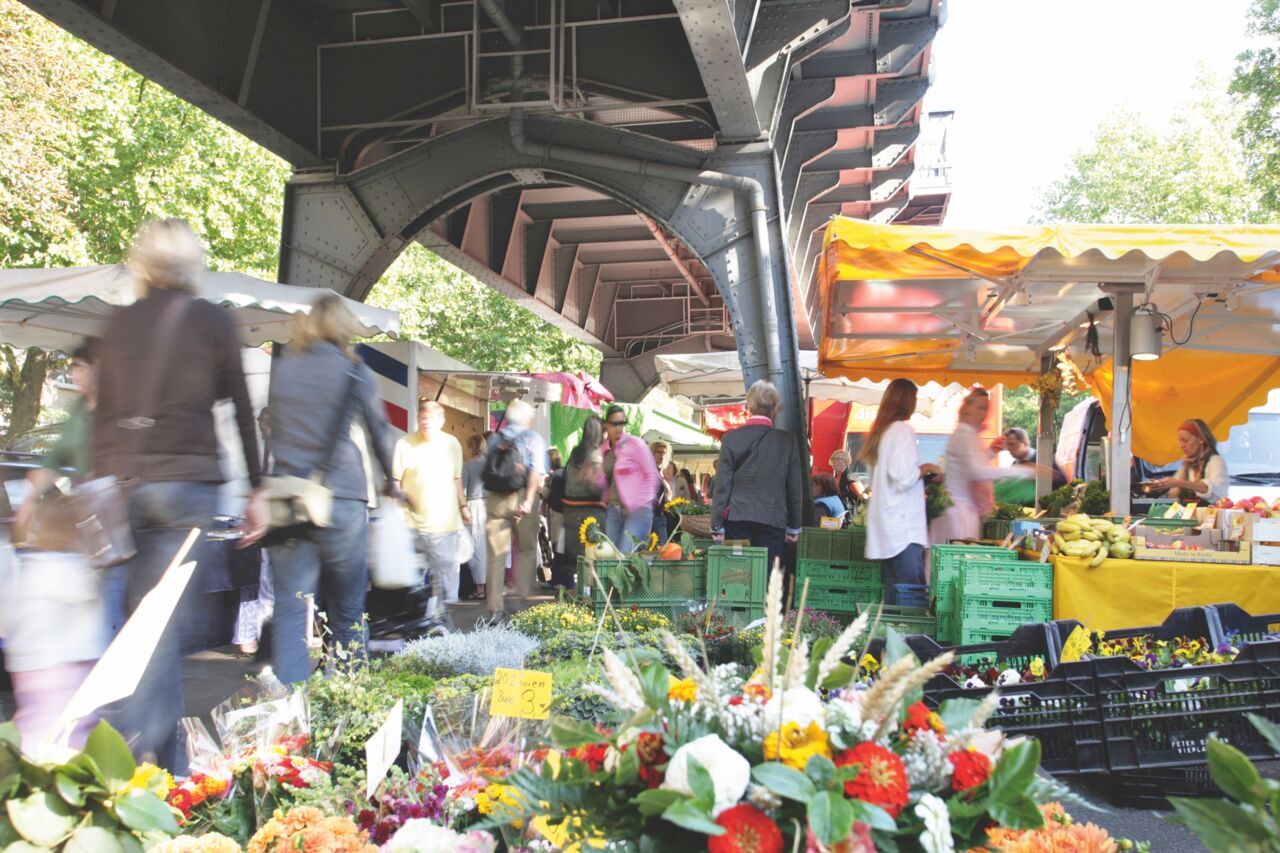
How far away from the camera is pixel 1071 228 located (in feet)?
20.3

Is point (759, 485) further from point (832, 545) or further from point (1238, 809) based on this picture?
point (1238, 809)

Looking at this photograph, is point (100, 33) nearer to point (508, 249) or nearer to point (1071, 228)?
point (1071, 228)

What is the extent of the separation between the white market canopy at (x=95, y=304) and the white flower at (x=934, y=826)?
231 inches

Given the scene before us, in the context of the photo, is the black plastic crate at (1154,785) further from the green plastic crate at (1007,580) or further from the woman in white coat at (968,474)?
the woman in white coat at (968,474)

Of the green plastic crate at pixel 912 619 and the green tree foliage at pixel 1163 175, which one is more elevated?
the green tree foliage at pixel 1163 175

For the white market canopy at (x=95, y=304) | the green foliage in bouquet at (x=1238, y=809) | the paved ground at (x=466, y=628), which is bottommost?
the paved ground at (x=466, y=628)

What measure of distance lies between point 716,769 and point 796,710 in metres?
0.20

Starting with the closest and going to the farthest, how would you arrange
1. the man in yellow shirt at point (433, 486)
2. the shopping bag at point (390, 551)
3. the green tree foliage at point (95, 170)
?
the shopping bag at point (390, 551) → the man in yellow shirt at point (433, 486) → the green tree foliage at point (95, 170)

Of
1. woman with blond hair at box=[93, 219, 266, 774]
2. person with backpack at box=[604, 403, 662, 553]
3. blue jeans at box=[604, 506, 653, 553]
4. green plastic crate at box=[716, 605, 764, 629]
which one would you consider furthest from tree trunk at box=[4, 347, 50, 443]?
woman with blond hair at box=[93, 219, 266, 774]

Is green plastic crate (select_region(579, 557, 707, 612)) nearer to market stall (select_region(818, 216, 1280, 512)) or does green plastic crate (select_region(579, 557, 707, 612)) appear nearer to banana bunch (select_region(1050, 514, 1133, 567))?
banana bunch (select_region(1050, 514, 1133, 567))

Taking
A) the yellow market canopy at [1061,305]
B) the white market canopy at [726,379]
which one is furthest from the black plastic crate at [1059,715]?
the white market canopy at [726,379]

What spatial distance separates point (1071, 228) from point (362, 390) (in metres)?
4.27

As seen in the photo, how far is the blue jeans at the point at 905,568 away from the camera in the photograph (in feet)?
22.4

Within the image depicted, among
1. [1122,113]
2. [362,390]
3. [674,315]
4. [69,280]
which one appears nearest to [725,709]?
[362,390]
